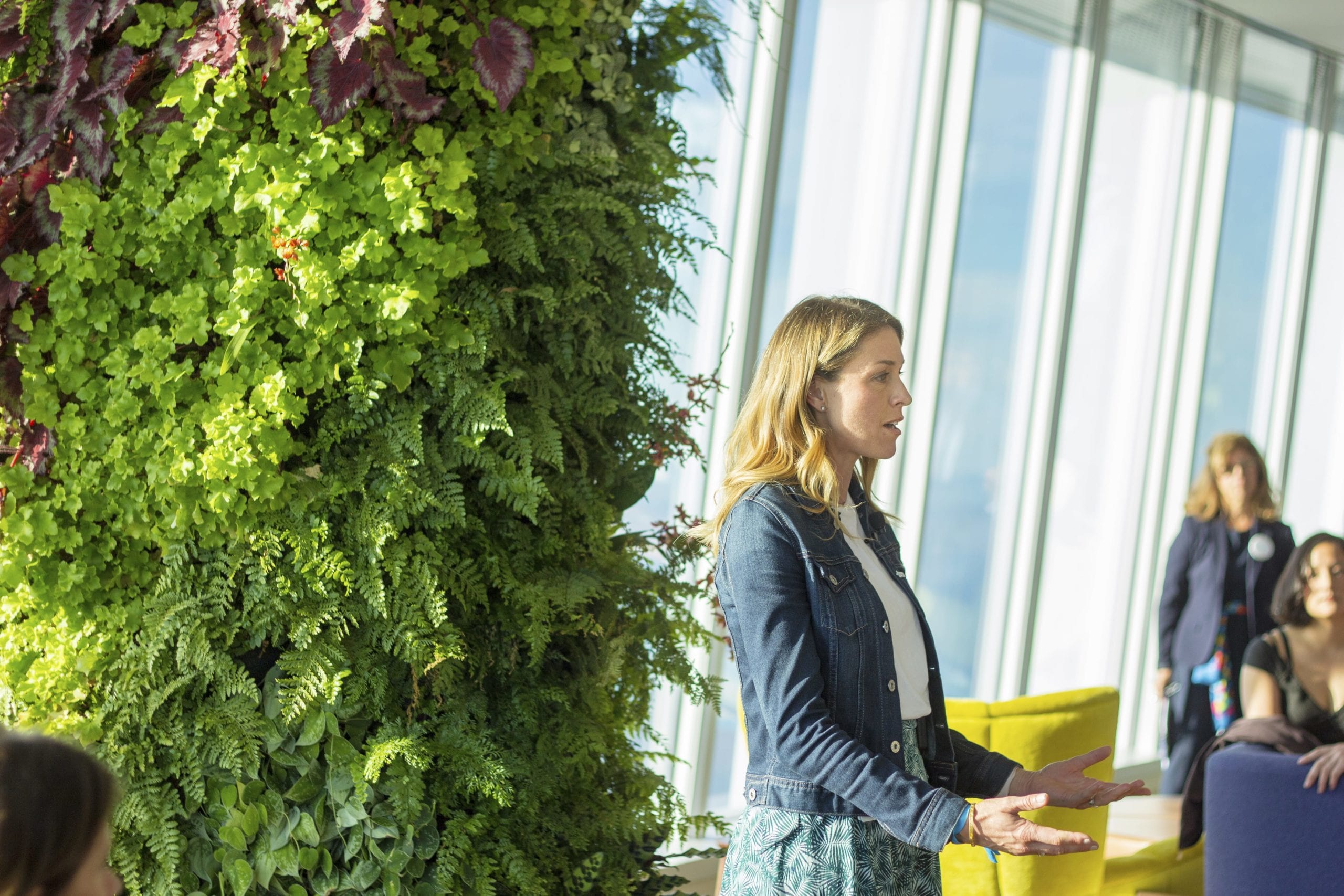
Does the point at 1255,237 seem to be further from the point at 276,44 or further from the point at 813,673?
the point at 813,673

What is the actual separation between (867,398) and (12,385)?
1571 mm

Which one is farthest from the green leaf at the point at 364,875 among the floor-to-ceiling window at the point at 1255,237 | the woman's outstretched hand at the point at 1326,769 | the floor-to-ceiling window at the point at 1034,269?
the floor-to-ceiling window at the point at 1255,237

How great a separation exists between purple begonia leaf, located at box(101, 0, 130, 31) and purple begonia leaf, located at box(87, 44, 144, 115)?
0.15 ft

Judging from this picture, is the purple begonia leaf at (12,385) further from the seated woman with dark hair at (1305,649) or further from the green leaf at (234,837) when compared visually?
the seated woman with dark hair at (1305,649)

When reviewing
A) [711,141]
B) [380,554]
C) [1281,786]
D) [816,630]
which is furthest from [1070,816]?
[711,141]

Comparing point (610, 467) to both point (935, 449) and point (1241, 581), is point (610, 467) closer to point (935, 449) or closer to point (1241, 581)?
point (935, 449)

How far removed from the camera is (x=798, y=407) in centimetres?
172

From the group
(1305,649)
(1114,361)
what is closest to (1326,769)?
(1305,649)

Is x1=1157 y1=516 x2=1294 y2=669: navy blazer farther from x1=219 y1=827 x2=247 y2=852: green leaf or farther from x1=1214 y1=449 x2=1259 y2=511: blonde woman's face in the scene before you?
x1=219 y1=827 x2=247 y2=852: green leaf

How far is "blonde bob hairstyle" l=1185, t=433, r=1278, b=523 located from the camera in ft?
17.3

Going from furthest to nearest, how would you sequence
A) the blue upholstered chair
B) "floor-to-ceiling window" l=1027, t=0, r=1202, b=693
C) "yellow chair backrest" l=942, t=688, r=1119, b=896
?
"floor-to-ceiling window" l=1027, t=0, r=1202, b=693, "yellow chair backrest" l=942, t=688, r=1119, b=896, the blue upholstered chair

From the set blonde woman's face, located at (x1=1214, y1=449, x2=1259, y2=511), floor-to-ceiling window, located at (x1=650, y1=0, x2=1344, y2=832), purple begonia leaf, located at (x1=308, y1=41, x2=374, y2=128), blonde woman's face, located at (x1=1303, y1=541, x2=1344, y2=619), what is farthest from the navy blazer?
purple begonia leaf, located at (x1=308, y1=41, x2=374, y2=128)

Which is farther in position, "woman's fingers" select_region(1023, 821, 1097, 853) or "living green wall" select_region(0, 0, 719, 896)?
"living green wall" select_region(0, 0, 719, 896)

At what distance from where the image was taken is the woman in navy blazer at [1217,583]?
5270 mm
